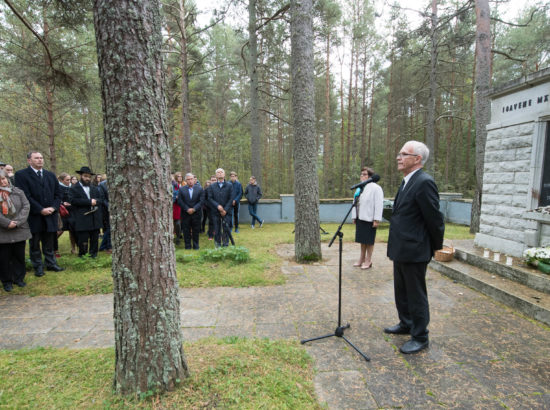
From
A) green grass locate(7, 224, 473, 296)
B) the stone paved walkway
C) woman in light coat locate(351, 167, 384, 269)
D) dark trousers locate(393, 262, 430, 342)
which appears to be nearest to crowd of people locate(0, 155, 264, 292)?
green grass locate(7, 224, 473, 296)

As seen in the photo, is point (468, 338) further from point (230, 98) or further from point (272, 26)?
point (230, 98)

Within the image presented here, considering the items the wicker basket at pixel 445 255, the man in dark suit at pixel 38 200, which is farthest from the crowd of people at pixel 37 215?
the wicker basket at pixel 445 255

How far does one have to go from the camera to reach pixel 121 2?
1636 mm

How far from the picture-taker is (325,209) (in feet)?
38.5

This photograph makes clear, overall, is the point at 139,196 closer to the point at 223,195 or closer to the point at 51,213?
the point at 51,213

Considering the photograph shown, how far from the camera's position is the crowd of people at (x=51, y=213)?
4422 millimetres

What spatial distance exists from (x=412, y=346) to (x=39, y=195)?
6.16 m

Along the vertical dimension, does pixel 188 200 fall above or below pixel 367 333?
above

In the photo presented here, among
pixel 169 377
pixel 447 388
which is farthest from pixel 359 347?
pixel 169 377

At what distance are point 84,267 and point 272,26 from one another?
10.8 metres

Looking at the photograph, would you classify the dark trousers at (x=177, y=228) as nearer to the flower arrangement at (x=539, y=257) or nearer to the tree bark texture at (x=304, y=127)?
the tree bark texture at (x=304, y=127)

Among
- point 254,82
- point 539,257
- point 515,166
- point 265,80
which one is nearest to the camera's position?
point 539,257

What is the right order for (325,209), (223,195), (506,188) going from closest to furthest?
(506,188)
(223,195)
(325,209)

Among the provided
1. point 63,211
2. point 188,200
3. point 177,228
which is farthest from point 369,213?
point 63,211
